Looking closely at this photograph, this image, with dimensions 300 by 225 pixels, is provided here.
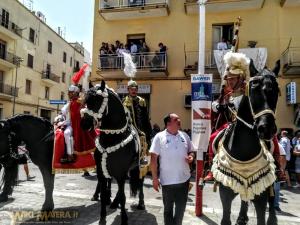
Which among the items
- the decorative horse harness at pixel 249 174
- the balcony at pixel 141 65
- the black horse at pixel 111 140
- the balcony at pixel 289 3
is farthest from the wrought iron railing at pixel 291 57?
the decorative horse harness at pixel 249 174

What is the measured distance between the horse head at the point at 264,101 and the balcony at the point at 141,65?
552 inches

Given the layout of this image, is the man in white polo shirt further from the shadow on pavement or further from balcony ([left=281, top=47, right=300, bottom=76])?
balcony ([left=281, top=47, right=300, bottom=76])

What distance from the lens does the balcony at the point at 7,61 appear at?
30991mm

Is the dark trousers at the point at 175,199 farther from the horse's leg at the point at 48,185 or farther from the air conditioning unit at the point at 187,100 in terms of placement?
the air conditioning unit at the point at 187,100

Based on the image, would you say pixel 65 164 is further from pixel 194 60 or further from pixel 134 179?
pixel 194 60

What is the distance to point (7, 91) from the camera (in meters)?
31.7

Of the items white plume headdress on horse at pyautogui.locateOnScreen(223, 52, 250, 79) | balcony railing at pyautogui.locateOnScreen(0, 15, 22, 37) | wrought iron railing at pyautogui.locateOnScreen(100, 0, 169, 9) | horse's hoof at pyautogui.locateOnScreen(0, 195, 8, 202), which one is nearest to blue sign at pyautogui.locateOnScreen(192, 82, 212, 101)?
white plume headdress on horse at pyautogui.locateOnScreen(223, 52, 250, 79)

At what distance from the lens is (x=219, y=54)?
16297mm

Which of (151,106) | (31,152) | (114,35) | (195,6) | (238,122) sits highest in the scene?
(195,6)

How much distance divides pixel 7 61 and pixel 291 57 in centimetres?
2645

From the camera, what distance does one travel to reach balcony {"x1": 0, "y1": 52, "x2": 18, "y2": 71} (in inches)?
1220

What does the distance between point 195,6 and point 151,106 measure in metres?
6.16

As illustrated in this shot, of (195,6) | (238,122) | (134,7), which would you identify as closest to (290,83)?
(195,6)

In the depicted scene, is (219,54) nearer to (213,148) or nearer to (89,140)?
(89,140)
